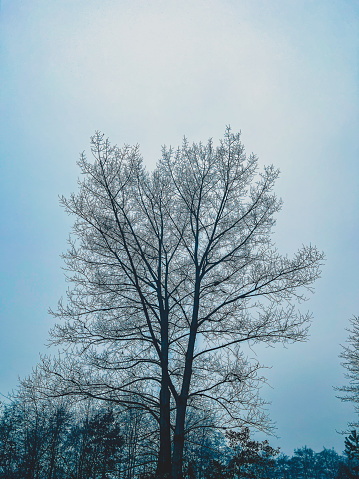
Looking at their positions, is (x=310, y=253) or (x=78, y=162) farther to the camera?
(x=78, y=162)

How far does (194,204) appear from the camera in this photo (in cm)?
852

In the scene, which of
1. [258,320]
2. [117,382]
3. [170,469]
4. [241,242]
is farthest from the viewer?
[241,242]

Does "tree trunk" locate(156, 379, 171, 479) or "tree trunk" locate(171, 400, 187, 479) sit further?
"tree trunk" locate(156, 379, 171, 479)

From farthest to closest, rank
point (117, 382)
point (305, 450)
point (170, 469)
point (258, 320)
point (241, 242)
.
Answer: point (305, 450), point (241, 242), point (117, 382), point (258, 320), point (170, 469)

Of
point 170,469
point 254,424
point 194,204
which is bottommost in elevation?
point 170,469

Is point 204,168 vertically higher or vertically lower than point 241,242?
higher

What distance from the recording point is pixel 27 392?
21.6 feet

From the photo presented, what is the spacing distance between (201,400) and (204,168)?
6.20 metres

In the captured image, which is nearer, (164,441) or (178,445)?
(178,445)

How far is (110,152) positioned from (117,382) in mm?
5912

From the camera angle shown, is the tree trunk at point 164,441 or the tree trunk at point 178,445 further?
the tree trunk at point 164,441

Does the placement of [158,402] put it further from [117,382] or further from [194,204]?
[194,204]

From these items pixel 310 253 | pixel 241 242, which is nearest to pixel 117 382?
pixel 241 242

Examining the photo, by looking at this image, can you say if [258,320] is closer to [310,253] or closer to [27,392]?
[310,253]
